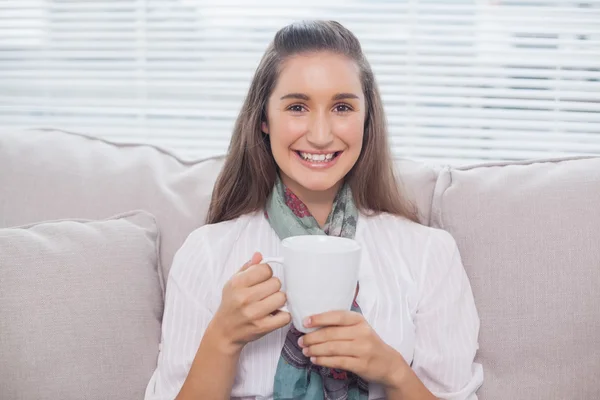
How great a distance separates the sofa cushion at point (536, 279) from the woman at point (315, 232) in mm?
57

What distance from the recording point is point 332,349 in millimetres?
943

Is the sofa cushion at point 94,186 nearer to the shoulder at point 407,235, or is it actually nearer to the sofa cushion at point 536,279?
the shoulder at point 407,235

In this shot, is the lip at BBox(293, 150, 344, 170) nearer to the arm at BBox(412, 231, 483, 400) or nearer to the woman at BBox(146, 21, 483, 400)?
the woman at BBox(146, 21, 483, 400)

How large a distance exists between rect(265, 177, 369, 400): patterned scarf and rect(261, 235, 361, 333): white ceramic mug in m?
0.21

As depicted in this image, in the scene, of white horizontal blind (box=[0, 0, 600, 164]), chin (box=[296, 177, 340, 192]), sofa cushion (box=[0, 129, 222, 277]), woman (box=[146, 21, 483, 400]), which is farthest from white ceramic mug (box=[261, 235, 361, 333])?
white horizontal blind (box=[0, 0, 600, 164])

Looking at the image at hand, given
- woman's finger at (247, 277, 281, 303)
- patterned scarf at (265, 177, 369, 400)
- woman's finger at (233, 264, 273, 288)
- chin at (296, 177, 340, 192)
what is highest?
chin at (296, 177, 340, 192)

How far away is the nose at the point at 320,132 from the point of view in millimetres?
1229

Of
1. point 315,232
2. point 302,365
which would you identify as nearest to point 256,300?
point 302,365

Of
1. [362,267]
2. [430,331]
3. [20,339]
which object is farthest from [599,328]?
[20,339]

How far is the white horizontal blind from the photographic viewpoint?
199 cm

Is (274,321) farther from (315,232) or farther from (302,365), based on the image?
(315,232)

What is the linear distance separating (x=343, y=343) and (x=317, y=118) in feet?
1.58

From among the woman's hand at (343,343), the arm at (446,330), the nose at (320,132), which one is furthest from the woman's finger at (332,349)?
the nose at (320,132)

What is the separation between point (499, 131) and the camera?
2037mm
